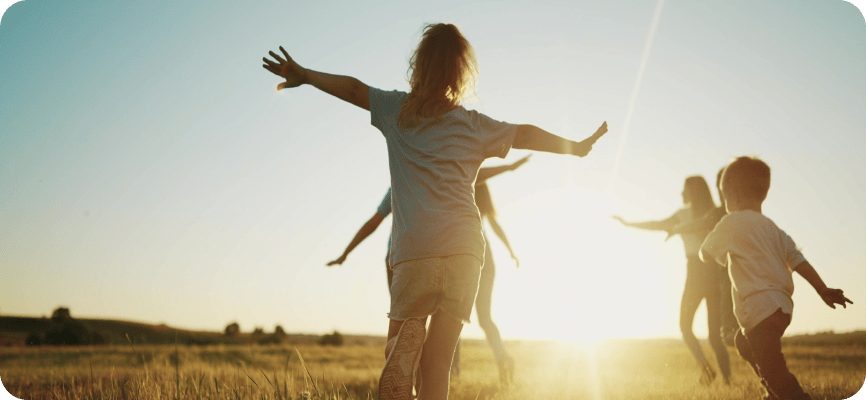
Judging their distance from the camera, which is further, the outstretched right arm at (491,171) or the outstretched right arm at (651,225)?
the outstretched right arm at (651,225)

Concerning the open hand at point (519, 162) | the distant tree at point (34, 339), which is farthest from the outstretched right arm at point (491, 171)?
the distant tree at point (34, 339)

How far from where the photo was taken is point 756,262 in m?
4.11

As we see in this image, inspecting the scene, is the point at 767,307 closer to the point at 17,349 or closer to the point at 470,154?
the point at 470,154

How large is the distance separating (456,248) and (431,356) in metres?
0.52

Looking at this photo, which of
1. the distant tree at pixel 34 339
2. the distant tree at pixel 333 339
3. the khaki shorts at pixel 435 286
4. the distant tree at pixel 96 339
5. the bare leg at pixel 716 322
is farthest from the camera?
the distant tree at pixel 333 339

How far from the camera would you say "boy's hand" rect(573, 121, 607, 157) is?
3.03 metres

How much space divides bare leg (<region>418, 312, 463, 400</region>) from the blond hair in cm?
97

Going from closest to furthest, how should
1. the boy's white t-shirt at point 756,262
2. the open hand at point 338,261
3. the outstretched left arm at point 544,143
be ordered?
1. the outstretched left arm at point 544,143
2. the boy's white t-shirt at point 756,262
3. the open hand at point 338,261

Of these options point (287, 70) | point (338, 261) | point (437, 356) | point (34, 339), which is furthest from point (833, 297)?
point (34, 339)

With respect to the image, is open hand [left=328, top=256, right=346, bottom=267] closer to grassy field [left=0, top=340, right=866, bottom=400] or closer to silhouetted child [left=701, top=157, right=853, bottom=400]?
grassy field [left=0, top=340, right=866, bottom=400]

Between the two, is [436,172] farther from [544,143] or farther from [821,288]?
[821,288]

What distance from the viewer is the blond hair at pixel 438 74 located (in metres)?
2.72

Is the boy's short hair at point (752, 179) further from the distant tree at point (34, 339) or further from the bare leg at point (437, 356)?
the distant tree at point (34, 339)

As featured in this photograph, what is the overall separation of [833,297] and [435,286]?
318cm
